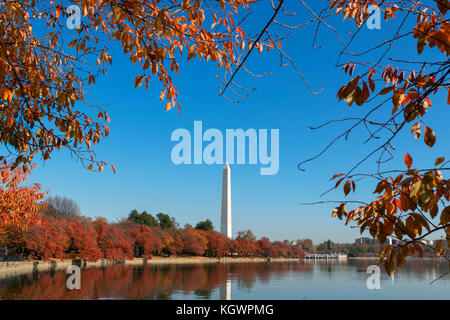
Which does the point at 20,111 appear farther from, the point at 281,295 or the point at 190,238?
the point at 190,238

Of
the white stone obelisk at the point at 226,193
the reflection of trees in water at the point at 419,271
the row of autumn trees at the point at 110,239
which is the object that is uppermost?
the white stone obelisk at the point at 226,193

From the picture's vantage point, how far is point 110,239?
51438mm

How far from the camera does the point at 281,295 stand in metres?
28.7

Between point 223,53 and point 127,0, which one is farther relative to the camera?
point 223,53

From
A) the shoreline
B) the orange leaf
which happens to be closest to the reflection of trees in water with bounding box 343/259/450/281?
the orange leaf

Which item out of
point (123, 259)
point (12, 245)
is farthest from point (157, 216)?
point (12, 245)

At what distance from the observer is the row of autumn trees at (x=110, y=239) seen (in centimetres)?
3859

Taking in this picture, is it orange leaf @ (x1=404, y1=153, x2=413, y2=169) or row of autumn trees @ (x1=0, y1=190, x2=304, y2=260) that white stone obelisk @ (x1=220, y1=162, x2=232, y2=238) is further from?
orange leaf @ (x1=404, y1=153, x2=413, y2=169)

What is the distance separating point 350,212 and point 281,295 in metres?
28.0

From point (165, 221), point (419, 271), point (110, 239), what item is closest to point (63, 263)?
point (110, 239)

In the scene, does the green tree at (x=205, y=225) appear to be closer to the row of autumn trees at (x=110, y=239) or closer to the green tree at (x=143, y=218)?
the row of autumn trees at (x=110, y=239)

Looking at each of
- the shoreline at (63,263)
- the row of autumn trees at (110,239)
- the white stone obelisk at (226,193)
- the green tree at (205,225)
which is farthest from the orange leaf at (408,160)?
the green tree at (205,225)

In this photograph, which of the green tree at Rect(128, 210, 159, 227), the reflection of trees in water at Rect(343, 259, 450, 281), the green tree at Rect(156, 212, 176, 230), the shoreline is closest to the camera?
the shoreline

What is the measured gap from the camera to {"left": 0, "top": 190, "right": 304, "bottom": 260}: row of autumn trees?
127ft
